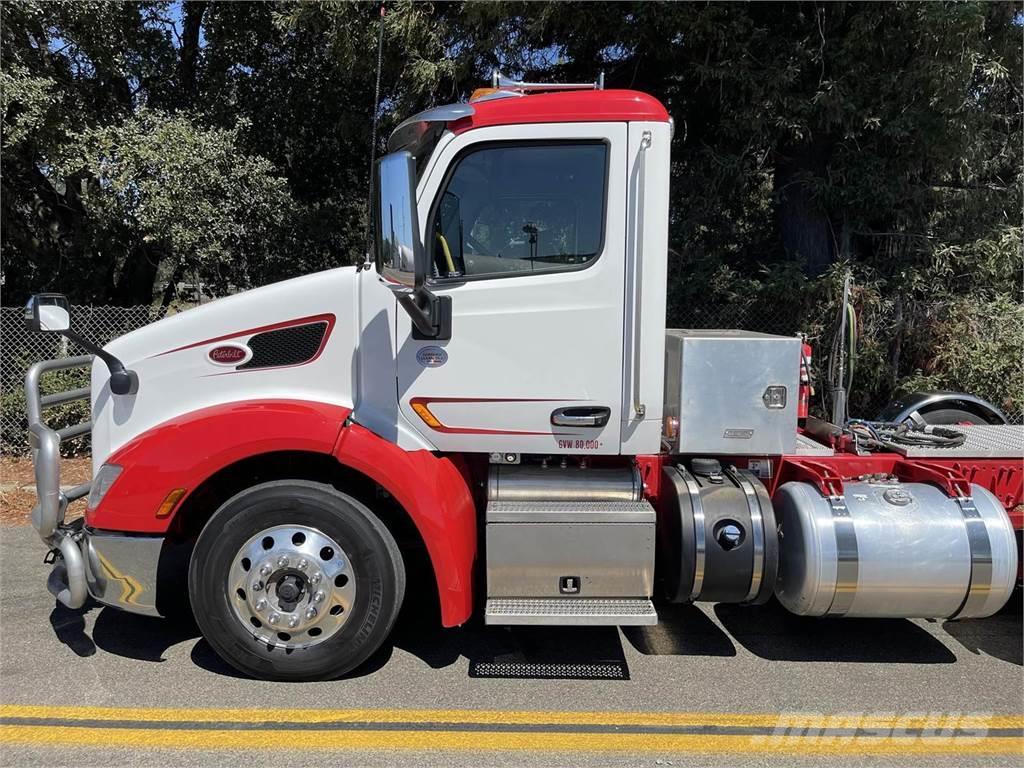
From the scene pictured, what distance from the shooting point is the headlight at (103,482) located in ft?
11.3

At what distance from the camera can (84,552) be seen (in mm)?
3463

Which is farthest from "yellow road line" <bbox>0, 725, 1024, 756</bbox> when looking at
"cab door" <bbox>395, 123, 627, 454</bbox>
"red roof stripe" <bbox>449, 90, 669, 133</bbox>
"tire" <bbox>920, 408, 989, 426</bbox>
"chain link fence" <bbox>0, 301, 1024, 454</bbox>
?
"chain link fence" <bbox>0, 301, 1024, 454</bbox>

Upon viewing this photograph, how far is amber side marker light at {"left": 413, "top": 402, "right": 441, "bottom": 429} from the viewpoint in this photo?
11.5ft

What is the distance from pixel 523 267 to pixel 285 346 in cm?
Result: 121

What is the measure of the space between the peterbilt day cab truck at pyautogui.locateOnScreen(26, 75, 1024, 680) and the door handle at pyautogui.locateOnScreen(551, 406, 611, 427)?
0.4 inches

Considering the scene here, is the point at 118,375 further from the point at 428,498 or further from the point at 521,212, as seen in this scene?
the point at 521,212

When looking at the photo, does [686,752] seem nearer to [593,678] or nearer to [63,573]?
[593,678]

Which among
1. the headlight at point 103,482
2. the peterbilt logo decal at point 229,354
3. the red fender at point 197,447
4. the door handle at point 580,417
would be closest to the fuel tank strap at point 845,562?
the door handle at point 580,417

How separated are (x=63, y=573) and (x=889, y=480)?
13.8ft

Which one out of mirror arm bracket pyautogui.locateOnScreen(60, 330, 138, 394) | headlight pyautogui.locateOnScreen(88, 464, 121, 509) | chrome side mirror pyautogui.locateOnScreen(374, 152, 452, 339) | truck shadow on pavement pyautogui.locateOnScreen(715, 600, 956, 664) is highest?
chrome side mirror pyautogui.locateOnScreen(374, 152, 452, 339)

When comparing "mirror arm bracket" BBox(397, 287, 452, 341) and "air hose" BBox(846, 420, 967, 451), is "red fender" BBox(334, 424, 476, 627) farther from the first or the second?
"air hose" BBox(846, 420, 967, 451)

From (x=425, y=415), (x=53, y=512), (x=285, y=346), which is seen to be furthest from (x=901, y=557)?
(x=53, y=512)

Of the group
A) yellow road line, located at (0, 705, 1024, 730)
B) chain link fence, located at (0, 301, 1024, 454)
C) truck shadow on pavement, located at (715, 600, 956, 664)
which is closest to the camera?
yellow road line, located at (0, 705, 1024, 730)

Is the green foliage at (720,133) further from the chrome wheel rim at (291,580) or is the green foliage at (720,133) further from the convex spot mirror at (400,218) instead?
the chrome wheel rim at (291,580)
